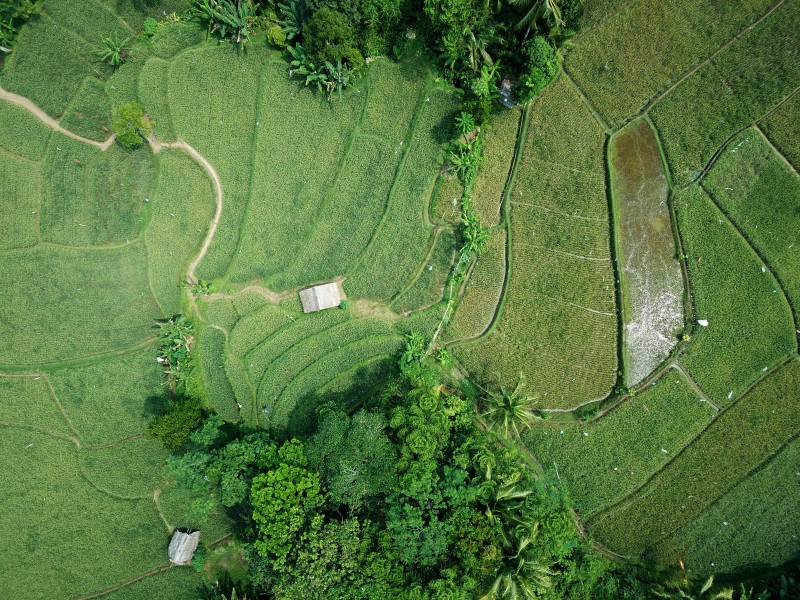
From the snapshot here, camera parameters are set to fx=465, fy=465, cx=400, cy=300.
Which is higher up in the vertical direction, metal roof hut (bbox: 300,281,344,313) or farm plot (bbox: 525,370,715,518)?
metal roof hut (bbox: 300,281,344,313)

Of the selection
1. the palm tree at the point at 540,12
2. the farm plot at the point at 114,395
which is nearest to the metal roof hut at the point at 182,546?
the farm plot at the point at 114,395

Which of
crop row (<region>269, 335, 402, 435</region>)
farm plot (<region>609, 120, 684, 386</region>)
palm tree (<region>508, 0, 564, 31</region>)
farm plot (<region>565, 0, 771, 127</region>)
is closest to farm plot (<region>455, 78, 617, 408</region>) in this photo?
farm plot (<region>609, 120, 684, 386</region>)

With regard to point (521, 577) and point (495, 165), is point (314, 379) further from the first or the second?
point (495, 165)

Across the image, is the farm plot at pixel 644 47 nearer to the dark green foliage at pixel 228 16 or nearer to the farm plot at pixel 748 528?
the dark green foliage at pixel 228 16

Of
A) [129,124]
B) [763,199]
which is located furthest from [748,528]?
[129,124]

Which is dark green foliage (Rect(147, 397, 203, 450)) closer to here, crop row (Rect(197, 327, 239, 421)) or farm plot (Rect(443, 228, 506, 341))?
crop row (Rect(197, 327, 239, 421))

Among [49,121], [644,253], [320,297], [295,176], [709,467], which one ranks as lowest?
[709,467]
